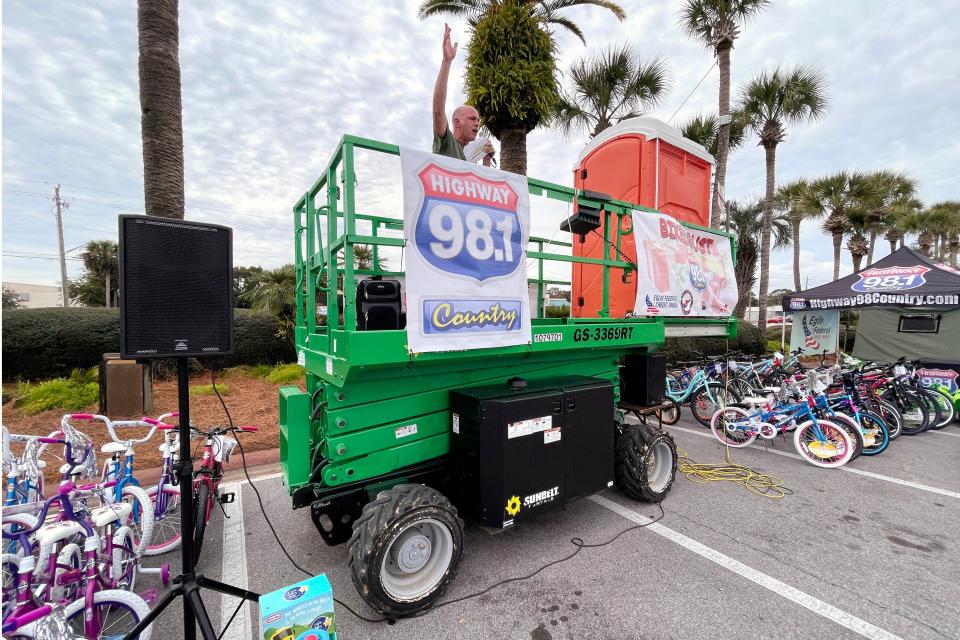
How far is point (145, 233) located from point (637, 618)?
362 centimetres

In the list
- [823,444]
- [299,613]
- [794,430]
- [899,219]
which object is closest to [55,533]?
[299,613]

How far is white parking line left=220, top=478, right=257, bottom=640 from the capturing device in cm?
257

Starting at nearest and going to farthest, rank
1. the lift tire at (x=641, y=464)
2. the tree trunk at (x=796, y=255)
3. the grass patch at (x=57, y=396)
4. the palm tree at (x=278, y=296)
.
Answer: the lift tire at (x=641, y=464) → the grass patch at (x=57, y=396) → the palm tree at (x=278, y=296) → the tree trunk at (x=796, y=255)

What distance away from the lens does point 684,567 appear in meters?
3.08

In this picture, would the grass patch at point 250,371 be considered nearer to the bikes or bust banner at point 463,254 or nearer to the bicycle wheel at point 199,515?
the bicycle wheel at point 199,515

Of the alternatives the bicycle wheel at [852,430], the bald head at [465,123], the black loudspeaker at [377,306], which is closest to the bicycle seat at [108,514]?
the black loudspeaker at [377,306]

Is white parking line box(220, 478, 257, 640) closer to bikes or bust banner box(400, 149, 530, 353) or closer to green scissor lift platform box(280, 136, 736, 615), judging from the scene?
green scissor lift platform box(280, 136, 736, 615)

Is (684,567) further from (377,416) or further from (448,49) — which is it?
(448,49)

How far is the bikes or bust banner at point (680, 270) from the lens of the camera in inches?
164

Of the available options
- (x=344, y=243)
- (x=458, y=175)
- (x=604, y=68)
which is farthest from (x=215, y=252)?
(x=604, y=68)

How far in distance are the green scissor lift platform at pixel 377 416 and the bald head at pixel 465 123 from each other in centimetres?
95

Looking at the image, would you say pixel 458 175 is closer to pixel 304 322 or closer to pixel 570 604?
pixel 304 322

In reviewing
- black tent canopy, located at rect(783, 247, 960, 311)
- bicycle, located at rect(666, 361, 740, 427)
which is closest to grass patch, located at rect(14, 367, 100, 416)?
bicycle, located at rect(666, 361, 740, 427)

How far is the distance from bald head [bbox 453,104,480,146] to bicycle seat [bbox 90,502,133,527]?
12.1 ft
